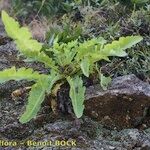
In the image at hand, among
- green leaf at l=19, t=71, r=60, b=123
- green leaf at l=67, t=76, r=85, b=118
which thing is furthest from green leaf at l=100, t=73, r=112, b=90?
green leaf at l=19, t=71, r=60, b=123

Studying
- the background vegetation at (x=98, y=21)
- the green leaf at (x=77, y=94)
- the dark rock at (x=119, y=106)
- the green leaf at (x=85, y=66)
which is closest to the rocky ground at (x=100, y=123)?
the dark rock at (x=119, y=106)

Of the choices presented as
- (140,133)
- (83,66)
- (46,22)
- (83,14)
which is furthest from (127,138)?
(46,22)

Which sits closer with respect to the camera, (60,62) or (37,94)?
(37,94)

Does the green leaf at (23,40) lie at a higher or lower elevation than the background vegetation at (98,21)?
higher

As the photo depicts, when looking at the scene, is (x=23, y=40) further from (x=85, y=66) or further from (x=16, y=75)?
(x=85, y=66)

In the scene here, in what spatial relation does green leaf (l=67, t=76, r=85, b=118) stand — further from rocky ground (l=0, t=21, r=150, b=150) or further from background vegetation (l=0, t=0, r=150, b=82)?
background vegetation (l=0, t=0, r=150, b=82)

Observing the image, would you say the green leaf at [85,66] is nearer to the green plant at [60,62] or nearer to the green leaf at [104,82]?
the green plant at [60,62]

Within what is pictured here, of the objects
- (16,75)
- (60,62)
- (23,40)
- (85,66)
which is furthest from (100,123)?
(23,40)
